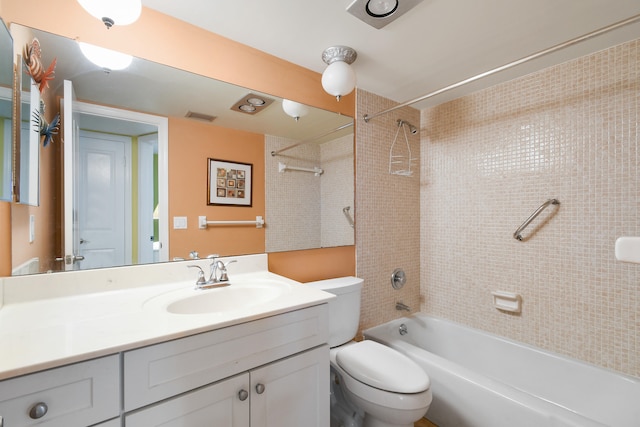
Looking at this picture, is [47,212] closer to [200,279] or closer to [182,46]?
[200,279]

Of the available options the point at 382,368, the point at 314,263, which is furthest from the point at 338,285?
the point at 382,368

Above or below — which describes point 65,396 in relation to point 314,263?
below

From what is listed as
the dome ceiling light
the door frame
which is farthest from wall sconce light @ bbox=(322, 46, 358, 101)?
the door frame

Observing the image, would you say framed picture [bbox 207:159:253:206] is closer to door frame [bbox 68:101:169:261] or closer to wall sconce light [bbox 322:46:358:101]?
door frame [bbox 68:101:169:261]

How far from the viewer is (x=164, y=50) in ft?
4.04

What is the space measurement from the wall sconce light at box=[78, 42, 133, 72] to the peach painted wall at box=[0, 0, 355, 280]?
0.09 feet

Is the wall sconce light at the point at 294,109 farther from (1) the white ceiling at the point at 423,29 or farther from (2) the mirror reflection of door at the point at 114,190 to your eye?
(2) the mirror reflection of door at the point at 114,190

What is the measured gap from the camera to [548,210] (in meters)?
1.67

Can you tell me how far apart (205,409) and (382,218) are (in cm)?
159

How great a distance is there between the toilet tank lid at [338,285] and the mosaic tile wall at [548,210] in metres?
0.95

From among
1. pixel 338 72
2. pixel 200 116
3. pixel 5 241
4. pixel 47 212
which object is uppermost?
pixel 338 72

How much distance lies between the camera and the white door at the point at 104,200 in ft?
3.47

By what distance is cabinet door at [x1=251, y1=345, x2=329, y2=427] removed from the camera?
89 cm

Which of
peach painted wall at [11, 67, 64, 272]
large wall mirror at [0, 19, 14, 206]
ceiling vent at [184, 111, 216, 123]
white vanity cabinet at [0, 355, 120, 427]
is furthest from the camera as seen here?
ceiling vent at [184, 111, 216, 123]
